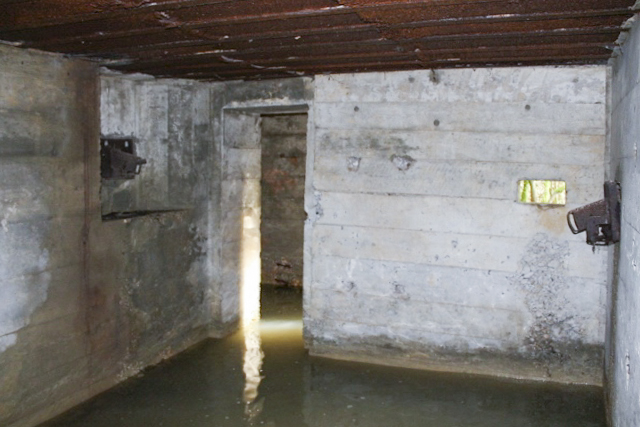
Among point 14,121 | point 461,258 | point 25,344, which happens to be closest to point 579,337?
point 461,258

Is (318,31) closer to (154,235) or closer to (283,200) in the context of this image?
(154,235)

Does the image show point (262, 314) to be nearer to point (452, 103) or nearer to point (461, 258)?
point (461, 258)

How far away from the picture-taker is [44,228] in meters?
3.86

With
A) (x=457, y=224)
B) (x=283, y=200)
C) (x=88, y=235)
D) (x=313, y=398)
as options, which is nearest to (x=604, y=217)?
(x=457, y=224)

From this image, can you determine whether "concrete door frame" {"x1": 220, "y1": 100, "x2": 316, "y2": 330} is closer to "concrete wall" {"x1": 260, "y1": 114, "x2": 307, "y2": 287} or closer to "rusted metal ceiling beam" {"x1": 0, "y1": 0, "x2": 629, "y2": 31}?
"concrete wall" {"x1": 260, "y1": 114, "x2": 307, "y2": 287}

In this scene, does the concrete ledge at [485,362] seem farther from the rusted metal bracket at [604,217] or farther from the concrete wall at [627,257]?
the rusted metal bracket at [604,217]

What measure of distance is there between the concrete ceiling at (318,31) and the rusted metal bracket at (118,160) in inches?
32.1

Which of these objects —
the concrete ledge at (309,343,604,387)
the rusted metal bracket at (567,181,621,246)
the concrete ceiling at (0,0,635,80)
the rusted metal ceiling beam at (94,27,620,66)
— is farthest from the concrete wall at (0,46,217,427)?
the rusted metal bracket at (567,181,621,246)

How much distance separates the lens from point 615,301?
3.47 meters

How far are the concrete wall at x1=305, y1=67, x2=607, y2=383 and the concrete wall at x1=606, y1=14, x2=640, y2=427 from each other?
69 centimetres

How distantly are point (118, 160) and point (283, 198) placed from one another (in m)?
3.55

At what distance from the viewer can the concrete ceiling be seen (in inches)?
105

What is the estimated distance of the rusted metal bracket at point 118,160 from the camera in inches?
187

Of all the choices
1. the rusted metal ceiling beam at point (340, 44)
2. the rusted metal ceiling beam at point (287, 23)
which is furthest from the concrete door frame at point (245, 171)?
the rusted metal ceiling beam at point (287, 23)
